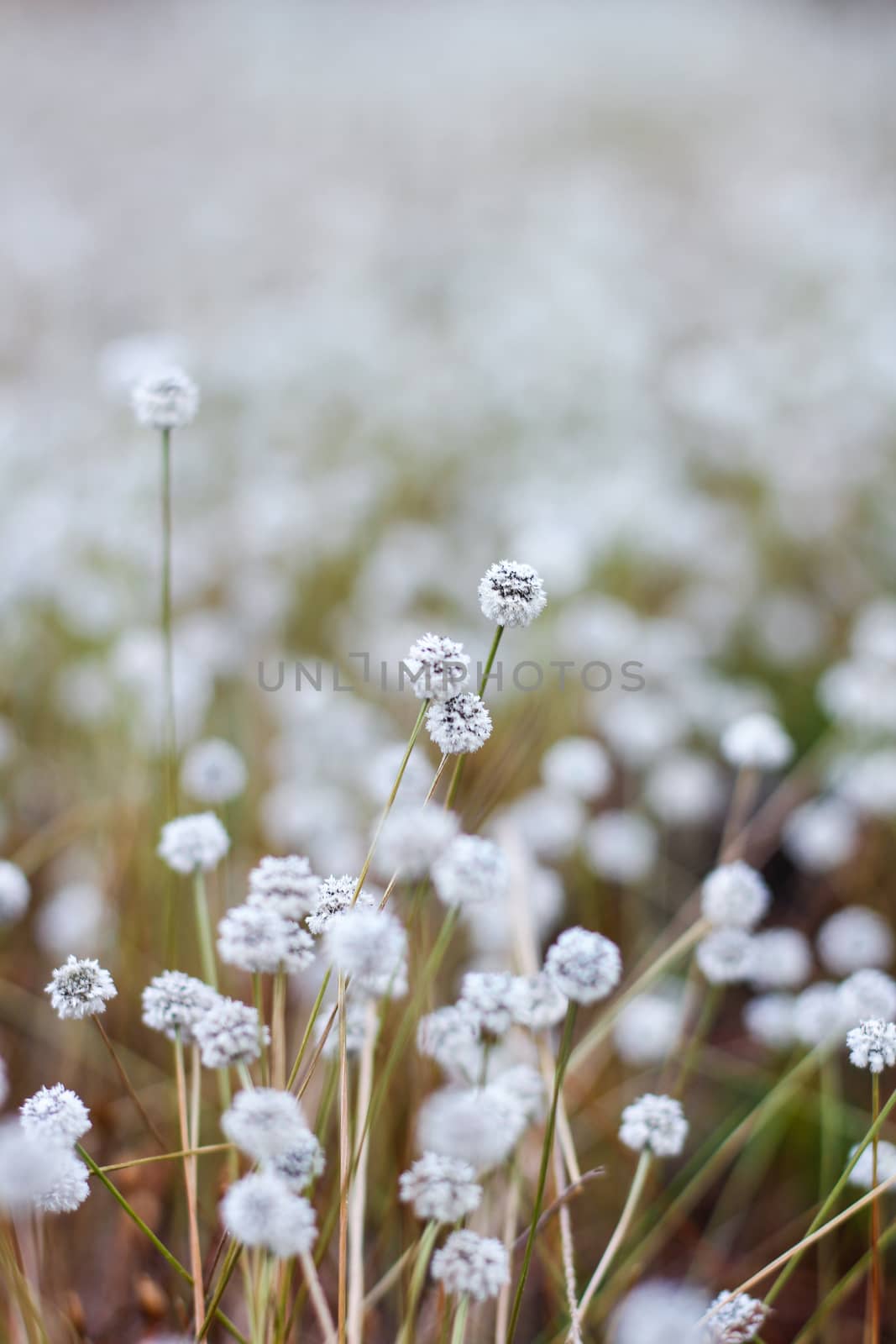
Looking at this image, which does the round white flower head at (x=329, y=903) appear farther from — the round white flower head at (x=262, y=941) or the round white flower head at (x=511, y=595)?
the round white flower head at (x=511, y=595)

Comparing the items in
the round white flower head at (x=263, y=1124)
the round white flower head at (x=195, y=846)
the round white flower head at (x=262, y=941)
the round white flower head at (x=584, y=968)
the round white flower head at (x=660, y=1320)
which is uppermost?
the round white flower head at (x=195, y=846)

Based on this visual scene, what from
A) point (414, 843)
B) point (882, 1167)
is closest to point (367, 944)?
point (414, 843)

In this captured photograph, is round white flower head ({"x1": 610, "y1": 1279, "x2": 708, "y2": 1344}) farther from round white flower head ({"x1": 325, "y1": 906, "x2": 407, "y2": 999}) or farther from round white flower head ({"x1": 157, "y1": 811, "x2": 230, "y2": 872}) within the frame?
round white flower head ({"x1": 157, "y1": 811, "x2": 230, "y2": 872})

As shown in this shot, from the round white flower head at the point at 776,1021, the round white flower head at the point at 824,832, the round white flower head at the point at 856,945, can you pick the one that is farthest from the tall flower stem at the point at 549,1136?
the round white flower head at the point at 824,832

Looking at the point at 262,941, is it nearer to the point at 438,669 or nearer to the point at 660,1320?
the point at 438,669

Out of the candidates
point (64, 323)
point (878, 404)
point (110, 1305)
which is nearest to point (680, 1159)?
point (110, 1305)

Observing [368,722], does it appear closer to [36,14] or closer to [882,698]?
[882,698]

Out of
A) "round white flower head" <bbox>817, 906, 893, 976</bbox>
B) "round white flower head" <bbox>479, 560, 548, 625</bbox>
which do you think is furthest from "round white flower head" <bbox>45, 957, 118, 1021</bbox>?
"round white flower head" <bbox>817, 906, 893, 976</bbox>

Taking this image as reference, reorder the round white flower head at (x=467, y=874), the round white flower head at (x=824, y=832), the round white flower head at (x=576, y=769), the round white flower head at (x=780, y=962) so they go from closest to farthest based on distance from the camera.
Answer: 1. the round white flower head at (x=467, y=874)
2. the round white flower head at (x=780, y=962)
3. the round white flower head at (x=576, y=769)
4. the round white flower head at (x=824, y=832)

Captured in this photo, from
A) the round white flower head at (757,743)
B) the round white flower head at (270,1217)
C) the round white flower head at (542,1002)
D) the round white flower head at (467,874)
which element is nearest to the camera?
the round white flower head at (270,1217)
